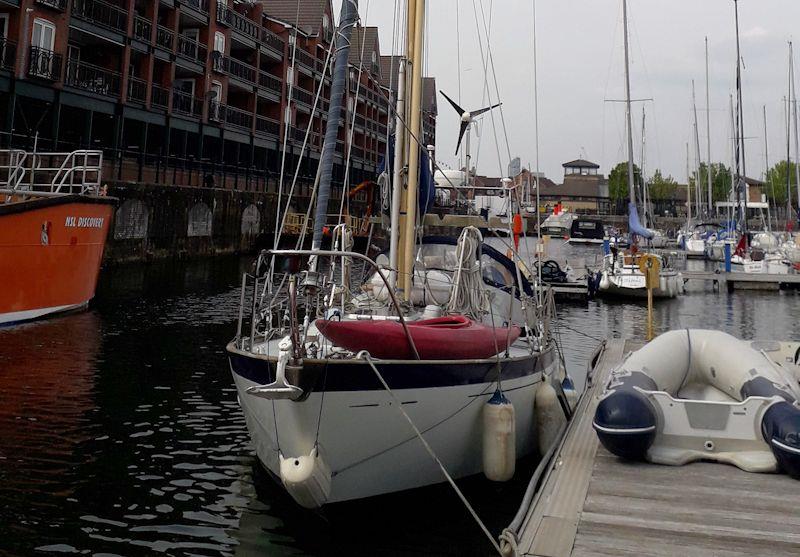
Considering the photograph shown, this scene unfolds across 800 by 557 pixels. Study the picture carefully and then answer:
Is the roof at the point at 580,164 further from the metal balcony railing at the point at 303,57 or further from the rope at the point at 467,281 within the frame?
the rope at the point at 467,281

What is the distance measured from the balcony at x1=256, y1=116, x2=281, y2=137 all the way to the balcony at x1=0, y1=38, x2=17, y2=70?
76.8 ft

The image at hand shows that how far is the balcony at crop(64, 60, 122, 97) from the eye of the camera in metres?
33.7

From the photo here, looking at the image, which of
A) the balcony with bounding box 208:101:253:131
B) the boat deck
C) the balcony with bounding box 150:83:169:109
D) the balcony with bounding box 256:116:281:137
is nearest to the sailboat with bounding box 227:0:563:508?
the boat deck

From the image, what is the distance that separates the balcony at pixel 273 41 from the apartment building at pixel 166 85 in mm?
88

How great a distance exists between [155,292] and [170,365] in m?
11.5

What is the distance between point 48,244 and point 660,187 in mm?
127208

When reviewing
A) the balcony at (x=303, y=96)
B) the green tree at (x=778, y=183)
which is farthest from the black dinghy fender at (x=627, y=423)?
the green tree at (x=778, y=183)

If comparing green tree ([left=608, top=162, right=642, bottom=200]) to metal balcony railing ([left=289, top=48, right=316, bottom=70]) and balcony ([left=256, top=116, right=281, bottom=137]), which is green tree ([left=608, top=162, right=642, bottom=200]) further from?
balcony ([left=256, top=116, right=281, bottom=137])

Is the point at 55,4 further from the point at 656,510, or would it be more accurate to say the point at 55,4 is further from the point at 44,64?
the point at 656,510

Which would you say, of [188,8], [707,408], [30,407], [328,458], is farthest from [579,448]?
[188,8]

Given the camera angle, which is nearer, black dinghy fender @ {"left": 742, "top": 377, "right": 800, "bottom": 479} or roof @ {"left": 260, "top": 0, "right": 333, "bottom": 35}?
black dinghy fender @ {"left": 742, "top": 377, "right": 800, "bottom": 479}

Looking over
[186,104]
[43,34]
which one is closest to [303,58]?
[186,104]

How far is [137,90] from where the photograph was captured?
39531 mm

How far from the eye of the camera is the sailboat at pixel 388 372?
7000 millimetres
